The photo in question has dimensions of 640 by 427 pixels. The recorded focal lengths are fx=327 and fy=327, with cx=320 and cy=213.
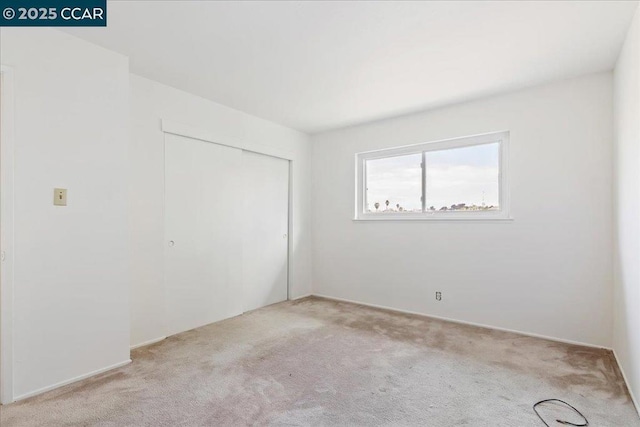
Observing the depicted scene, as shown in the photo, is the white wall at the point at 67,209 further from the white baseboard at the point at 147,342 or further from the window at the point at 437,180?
the window at the point at 437,180

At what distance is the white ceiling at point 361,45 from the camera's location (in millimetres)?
2051

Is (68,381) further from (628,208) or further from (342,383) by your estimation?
(628,208)

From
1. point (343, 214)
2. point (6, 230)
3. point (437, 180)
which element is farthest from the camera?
point (343, 214)

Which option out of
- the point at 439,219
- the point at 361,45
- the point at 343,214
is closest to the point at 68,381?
the point at 361,45

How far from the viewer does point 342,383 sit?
2.31m

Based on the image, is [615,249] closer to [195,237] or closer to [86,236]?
[195,237]

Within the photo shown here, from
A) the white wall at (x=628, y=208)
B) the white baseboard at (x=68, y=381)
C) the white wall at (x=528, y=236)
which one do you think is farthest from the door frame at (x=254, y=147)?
the white wall at (x=628, y=208)

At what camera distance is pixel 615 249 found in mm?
2744

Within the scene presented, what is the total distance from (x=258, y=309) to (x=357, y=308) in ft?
4.23

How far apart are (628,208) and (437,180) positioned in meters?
1.89

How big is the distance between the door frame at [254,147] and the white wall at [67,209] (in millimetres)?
628

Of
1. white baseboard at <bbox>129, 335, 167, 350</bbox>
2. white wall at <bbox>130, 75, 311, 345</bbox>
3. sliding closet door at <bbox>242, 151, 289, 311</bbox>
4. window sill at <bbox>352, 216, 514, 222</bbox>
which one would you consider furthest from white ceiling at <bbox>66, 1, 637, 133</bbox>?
white baseboard at <bbox>129, 335, 167, 350</bbox>

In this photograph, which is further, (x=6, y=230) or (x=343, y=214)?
(x=343, y=214)

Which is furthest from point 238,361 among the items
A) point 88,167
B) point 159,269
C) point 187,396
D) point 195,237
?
point 88,167
